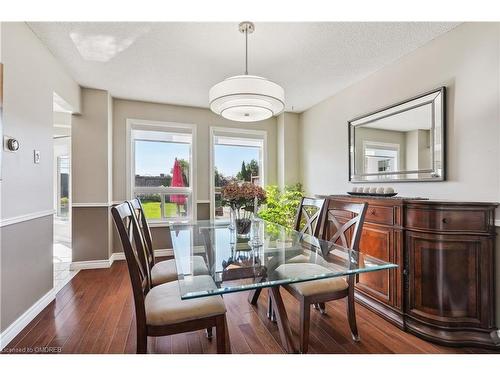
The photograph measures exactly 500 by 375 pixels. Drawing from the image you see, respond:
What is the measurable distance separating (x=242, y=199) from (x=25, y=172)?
72.9 inches

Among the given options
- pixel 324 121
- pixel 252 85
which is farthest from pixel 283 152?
pixel 252 85

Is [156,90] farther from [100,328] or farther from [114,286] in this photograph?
[100,328]

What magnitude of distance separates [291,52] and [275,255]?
204 centimetres

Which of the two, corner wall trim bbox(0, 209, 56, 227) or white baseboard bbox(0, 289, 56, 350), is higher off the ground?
corner wall trim bbox(0, 209, 56, 227)

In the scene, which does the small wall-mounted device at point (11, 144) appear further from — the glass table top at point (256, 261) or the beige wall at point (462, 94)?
the beige wall at point (462, 94)

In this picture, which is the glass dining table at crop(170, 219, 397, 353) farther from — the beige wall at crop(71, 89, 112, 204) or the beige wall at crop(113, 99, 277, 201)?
the beige wall at crop(113, 99, 277, 201)

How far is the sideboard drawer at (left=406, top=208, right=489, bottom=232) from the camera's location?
1853 mm

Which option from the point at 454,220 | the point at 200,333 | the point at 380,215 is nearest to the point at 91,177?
the point at 200,333

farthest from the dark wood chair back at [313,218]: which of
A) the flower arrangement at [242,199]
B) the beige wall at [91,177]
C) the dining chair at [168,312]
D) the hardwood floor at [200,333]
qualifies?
the beige wall at [91,177]

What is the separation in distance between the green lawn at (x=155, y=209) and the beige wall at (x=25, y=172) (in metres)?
1.67

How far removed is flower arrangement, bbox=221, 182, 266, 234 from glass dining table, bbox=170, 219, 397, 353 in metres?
0.17

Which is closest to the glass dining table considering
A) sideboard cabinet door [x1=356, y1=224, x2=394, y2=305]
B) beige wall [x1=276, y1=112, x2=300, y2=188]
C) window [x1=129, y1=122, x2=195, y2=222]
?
sideboard cabinet door [x1=356, y1=224, x2=394, y2=305]

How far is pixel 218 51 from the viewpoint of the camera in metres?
2.57

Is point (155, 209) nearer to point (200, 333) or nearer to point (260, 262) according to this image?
point (200, 333)
